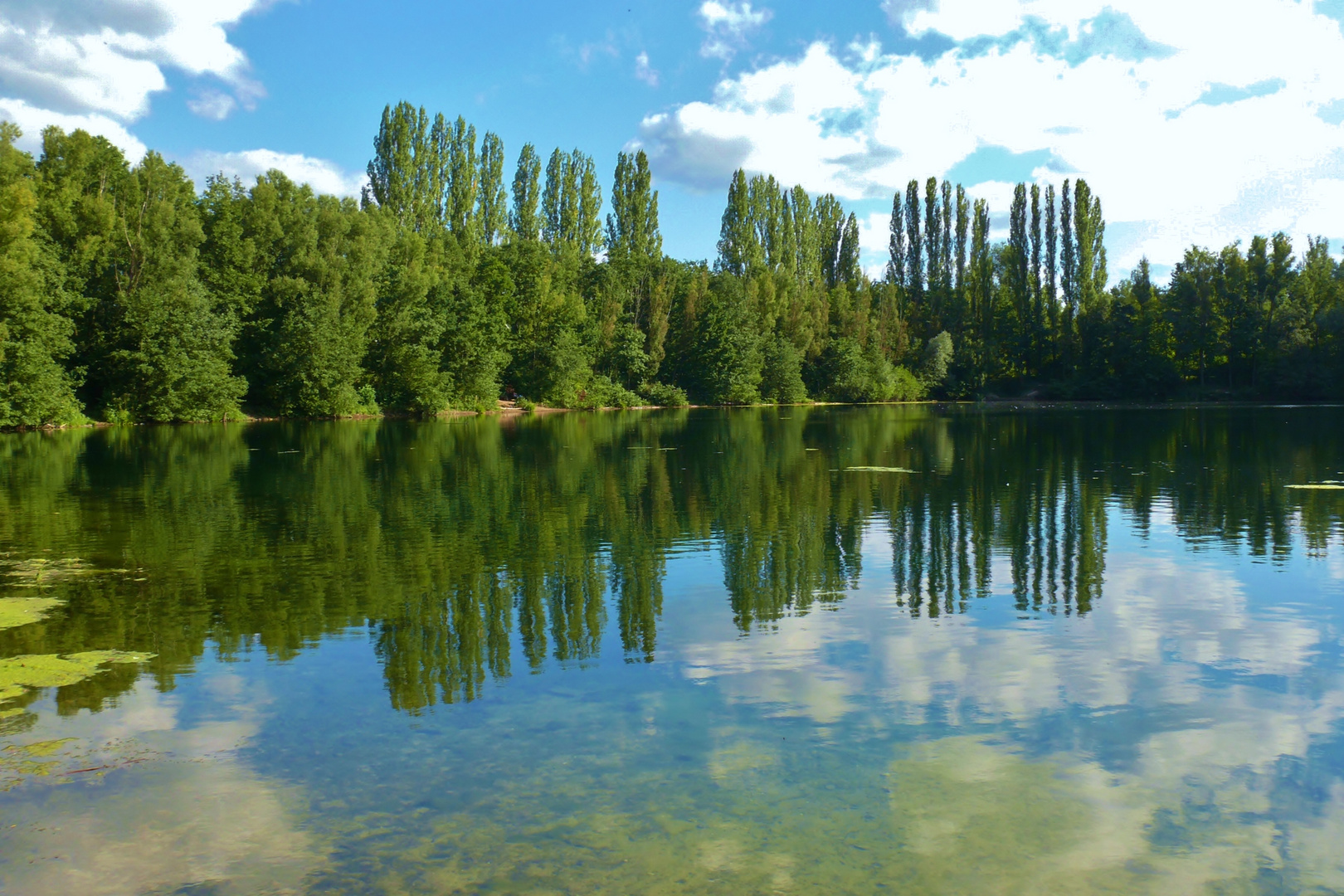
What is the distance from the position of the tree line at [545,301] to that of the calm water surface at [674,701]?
3811 centimetres

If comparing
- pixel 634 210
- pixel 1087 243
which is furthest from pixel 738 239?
pixel 1087 243

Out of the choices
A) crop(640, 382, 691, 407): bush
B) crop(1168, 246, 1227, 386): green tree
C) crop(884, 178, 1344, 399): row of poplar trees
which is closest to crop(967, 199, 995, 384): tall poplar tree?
crop(884, 178, 1344, 399): row of poplar trees

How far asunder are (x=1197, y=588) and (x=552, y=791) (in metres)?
8.68

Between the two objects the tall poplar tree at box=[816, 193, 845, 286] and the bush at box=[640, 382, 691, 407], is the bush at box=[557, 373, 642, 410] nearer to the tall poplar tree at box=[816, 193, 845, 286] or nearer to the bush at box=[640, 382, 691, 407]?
the bush at box=[640, 382, 691, 407]

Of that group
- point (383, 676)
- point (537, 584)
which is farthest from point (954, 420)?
point (383, 676)

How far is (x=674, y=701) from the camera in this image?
7180 mm

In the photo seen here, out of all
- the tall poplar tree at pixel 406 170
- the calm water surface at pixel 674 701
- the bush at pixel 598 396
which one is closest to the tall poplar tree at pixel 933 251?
the bush at pixel 598 396

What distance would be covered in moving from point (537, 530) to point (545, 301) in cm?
6144

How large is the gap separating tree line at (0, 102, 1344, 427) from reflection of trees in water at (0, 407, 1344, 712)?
18.6 meters

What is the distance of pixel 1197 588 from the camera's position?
1115 centimetres

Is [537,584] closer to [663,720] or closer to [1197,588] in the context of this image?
[663,720]

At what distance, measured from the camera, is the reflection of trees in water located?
9352 mm

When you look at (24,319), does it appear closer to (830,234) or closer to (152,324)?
(152,324)

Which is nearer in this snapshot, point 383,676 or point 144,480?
point 383,676
